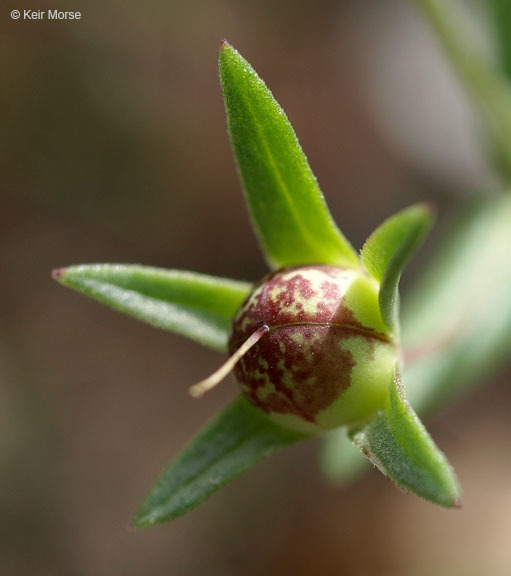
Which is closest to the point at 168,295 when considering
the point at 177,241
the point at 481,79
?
the point at 481,79

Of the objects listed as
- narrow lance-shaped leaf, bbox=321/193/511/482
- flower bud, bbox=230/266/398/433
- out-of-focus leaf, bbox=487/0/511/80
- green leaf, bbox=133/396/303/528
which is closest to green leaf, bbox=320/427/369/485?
narrow lance-shaped leaf, bbox=321/193/511/482

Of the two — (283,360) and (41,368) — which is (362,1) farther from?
(283,360)

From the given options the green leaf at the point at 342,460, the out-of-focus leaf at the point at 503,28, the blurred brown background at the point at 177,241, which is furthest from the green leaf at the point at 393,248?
the blurred brown background at the point at 177,241

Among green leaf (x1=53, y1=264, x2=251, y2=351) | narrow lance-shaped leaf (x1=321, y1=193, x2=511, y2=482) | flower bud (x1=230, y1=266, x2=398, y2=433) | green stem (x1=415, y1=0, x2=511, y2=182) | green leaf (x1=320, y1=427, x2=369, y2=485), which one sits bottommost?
green leaf (x1=320, y1=427, x2=369, y2=485)
